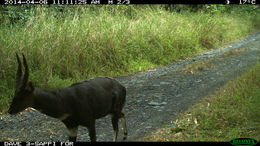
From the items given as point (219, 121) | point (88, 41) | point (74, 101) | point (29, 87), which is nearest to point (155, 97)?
point (219, 121)

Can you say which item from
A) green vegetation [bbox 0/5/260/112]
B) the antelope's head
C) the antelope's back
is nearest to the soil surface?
green vegetation [bbox 0/5/260/112]

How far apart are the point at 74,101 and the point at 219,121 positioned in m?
2.42

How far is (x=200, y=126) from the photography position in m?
5.25

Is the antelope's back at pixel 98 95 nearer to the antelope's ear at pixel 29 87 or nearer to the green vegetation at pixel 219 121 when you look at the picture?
the antelope's ear at pixel 29 87

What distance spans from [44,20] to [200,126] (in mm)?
5691

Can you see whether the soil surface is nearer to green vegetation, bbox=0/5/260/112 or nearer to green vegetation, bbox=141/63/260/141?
green vegetation, bbox=141/63/260/141

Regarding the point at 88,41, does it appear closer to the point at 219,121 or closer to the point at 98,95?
the point at 219,121

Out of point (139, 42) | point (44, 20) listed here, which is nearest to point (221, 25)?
point (139, 42)

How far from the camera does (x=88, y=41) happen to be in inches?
368

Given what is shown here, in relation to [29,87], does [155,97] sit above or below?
below

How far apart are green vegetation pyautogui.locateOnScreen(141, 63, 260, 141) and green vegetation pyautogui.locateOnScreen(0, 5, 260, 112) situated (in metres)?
3.19

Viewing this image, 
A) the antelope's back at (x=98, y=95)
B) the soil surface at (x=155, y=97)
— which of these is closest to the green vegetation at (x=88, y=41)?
the soil surface at (x=155, y=97)

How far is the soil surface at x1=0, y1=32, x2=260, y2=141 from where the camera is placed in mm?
5527

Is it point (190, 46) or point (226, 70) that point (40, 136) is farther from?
point (190, 46)
